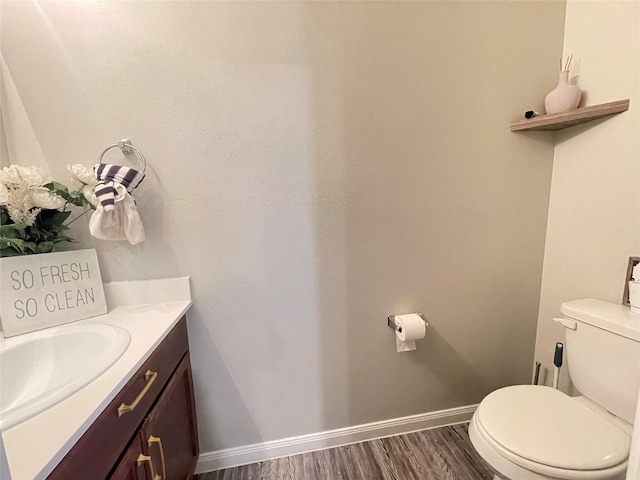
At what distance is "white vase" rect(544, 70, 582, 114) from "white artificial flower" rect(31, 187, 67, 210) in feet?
6.65

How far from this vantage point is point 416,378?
161 cm

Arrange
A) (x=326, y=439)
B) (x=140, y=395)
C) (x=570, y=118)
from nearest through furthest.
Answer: (x=140, y=395)
(x=570, y=118)
(x=326, y=439)

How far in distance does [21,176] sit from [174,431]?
99 cm

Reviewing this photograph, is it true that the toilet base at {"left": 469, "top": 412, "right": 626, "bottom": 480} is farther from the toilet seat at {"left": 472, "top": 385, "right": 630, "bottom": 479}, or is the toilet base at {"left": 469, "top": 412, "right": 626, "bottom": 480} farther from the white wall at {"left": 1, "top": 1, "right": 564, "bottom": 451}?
the white wall at {"left": 1, "top": 1, "right": 564, "bottom": 451}

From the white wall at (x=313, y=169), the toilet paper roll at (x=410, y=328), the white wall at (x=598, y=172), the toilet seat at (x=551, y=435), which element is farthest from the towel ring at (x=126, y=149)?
the white wall at (x=598, y=172)

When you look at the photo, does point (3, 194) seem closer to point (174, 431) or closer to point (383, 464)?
point (174, 431)

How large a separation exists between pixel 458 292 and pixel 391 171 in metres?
0.71

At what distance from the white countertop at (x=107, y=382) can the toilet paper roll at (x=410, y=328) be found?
3.09ft

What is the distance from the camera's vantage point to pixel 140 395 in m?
0.85

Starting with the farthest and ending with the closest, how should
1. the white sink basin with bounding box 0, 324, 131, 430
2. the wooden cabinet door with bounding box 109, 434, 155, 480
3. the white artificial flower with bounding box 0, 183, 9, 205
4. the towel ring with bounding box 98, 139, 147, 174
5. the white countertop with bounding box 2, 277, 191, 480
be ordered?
the towel ring with bounding box 98, 139, 147, 174 < the white artificial flower with bounding box 0, 183, 9, 205 < the white sink basin with bounding box 0, 324, 131, 430 < the wooden cabinet door with bounding box 109, 434, 155, 480 < the white countertop with bounding box 2, 277, 191, 480

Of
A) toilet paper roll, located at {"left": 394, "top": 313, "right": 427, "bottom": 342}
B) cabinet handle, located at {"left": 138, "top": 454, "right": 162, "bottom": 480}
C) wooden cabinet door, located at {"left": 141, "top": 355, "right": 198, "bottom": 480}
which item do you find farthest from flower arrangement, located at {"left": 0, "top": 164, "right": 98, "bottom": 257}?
toilet paper roll, located at {"left": 394, "top": 313, "right": 427, "bottom": 342}

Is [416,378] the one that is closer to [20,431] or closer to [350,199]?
[350,199]

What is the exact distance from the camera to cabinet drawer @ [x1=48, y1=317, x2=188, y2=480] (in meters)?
0.58

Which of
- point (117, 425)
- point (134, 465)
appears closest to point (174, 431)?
point (134, 465)
